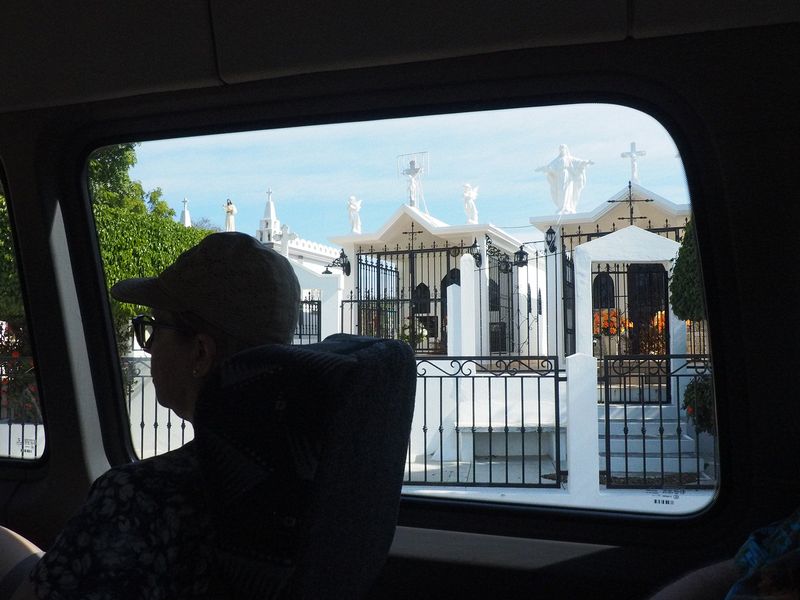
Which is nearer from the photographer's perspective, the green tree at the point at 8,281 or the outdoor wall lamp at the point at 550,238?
the green tree at the point at 8,281

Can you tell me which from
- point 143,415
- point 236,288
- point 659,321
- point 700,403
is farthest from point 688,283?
point 143,415

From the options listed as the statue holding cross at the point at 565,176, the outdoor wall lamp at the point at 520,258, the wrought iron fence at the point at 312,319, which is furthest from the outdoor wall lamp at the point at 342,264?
the statue holding cross at the point at 565,176

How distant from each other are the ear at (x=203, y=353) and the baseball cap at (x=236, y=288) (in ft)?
0.15

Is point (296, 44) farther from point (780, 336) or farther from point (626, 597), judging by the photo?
point (626, 597)

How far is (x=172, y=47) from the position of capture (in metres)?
2.21

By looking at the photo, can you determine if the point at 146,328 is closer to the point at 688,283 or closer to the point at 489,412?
the point at 688,283

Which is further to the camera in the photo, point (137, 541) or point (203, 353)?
point (203, 353)

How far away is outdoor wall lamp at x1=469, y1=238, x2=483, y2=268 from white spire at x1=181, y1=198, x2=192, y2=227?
1.51m

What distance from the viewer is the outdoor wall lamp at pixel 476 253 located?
14.5 ft

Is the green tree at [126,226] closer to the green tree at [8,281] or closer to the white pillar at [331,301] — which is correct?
the green tree at [8,281]

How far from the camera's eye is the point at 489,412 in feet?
15.3

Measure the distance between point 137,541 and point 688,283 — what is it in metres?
1.96

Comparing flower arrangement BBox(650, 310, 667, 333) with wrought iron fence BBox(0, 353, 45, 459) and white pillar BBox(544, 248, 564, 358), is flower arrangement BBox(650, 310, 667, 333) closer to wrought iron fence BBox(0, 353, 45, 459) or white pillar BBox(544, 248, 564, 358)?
white pillar BBox(544, 248, 564, 358)

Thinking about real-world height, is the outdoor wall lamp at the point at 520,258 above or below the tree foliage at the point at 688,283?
above
